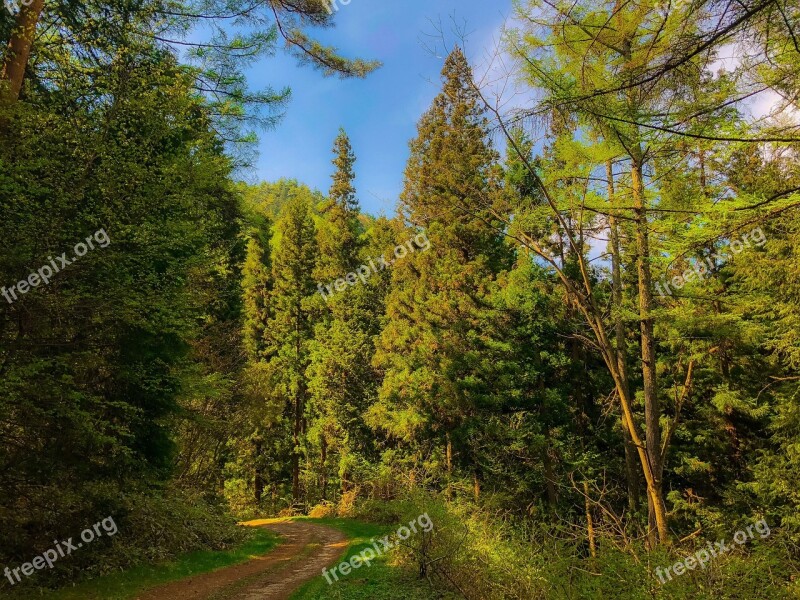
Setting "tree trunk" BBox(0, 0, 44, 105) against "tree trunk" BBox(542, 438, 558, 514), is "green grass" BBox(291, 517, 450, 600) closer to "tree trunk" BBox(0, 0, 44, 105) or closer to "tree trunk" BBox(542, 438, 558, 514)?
"tree trunk" BBox(542, 438, 558, 514)

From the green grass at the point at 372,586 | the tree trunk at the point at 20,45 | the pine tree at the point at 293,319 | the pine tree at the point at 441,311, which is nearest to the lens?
the tree trunk at the point at 20,45

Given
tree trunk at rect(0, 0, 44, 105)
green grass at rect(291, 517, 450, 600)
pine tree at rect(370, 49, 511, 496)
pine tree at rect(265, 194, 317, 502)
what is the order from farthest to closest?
pine tree at rect(265, 194, 317, 502) → pine tree at rect(370, 49, 511, 496) → green grass at rect(291, 517, 450, 600) → tree trunk at rect(0, 0, 44, 105)

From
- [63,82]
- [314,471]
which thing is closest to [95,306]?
[63,82]

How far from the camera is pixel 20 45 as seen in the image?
6.38m

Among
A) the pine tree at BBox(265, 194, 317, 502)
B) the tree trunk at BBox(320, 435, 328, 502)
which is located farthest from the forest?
the pine tree at BBox(265, 194, 317, 502)

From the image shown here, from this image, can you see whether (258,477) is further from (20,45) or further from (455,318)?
(20,45)

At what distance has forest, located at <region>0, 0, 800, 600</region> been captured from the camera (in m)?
4.46

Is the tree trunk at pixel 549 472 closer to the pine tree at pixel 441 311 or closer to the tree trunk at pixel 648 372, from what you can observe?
the pine tree at pixel 441 311

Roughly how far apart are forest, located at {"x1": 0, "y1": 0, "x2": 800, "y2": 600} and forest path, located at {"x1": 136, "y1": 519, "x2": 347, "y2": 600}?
0.11 m

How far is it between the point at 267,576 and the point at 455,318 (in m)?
11.9

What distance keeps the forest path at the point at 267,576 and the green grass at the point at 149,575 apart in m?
0.24

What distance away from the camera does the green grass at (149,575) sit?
7074 millimetres

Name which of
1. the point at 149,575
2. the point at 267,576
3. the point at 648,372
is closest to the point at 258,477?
the point at 267,576

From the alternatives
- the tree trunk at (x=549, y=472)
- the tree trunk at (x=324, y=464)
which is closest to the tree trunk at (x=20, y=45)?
the tree trunk at (x=549, y=472)
